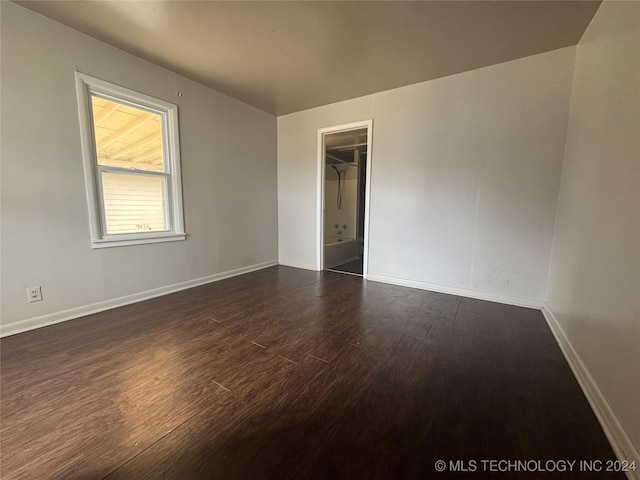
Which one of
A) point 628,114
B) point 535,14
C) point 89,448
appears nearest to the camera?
point 89,448

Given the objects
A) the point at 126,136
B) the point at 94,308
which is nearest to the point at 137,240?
the point at 94,308

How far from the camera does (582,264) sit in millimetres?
1796

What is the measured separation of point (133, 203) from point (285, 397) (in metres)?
2.63

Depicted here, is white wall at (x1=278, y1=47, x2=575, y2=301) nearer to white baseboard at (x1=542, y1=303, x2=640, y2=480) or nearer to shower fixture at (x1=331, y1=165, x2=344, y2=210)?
white baseboard at (x1=542, y1=303, x2=640, y2=480)

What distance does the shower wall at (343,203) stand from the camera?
5.51 meters

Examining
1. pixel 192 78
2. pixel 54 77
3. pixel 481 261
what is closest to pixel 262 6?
pixel 192 78

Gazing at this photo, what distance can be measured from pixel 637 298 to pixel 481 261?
1.87m

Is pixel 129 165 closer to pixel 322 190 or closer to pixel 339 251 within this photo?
pixel 322 190

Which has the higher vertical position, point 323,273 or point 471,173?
point 471,173

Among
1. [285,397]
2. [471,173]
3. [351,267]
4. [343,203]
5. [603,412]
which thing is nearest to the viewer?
[603,412]

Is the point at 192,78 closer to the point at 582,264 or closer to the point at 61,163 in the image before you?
the point at 61,163

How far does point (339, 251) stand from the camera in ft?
16.1

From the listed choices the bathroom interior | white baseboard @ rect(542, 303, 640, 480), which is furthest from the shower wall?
white baseboard @ rect(542, 303, 640, 480)

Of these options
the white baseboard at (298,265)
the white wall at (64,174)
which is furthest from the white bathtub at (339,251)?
the white wall at (64,174)
